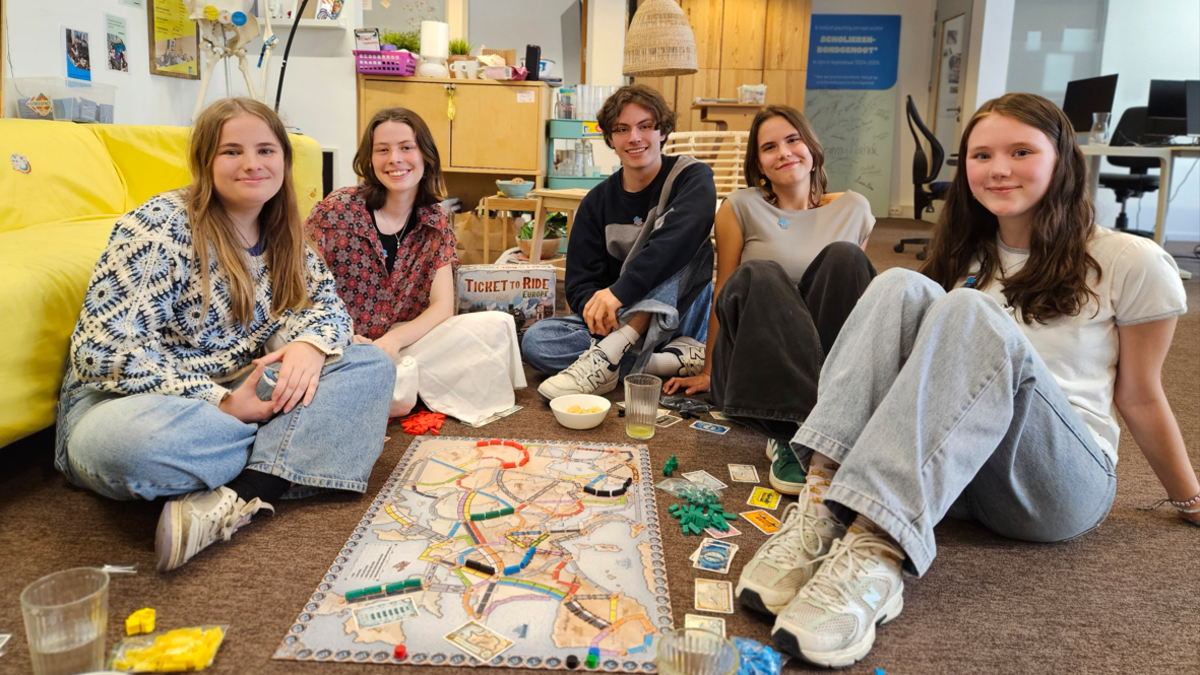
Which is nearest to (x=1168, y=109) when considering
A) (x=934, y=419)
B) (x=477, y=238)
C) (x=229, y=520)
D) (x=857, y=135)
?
(x=857, y=135)

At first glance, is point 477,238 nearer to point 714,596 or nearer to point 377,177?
point 377,177

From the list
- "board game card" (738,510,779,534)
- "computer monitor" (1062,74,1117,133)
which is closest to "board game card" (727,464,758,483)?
"board game card" (738,510,779,534)

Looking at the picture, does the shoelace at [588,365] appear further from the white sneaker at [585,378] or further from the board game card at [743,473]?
the board game card at [743,473]

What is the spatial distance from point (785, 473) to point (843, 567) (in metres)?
0.60

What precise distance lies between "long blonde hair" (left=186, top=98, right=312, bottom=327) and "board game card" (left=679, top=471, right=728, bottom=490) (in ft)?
3.20

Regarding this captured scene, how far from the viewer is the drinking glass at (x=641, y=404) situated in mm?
2037

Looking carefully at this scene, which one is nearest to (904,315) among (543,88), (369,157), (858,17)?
(369,157)

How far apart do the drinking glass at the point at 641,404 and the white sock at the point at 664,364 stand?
470 mm

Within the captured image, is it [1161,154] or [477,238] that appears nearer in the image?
[477,238]

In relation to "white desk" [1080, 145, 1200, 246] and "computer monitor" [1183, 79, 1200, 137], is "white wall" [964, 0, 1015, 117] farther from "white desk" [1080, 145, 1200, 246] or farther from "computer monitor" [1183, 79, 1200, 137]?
"white desk" [1080, 145, 1200, 246]

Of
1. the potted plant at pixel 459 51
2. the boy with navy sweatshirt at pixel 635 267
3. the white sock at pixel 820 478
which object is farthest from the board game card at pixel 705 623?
the potted plant at pixel 459 51

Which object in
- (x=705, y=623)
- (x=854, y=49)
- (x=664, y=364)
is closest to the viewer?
(x=705, y=623)

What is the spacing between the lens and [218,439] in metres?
1.51

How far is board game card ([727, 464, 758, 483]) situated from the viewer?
72.9 inches
